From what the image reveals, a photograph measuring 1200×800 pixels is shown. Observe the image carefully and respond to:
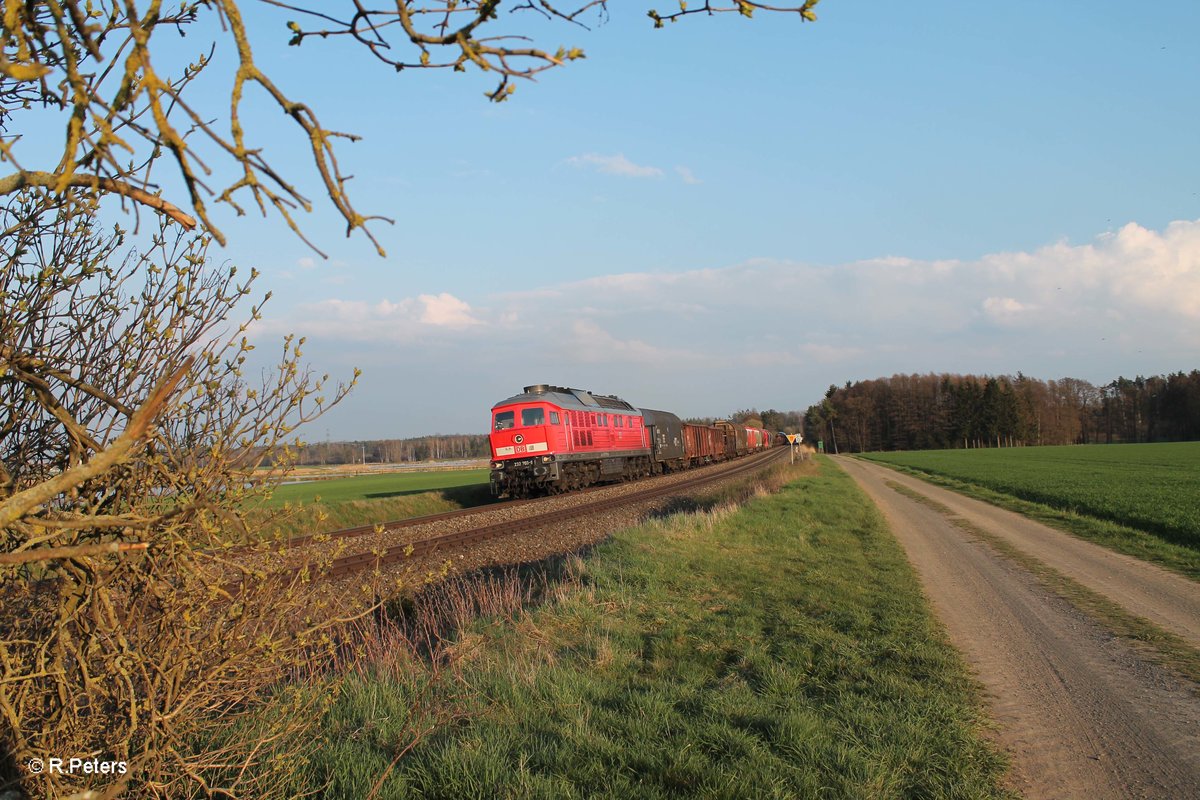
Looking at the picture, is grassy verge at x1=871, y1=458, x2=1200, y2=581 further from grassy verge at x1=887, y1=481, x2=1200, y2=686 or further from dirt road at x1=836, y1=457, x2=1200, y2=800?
grassy verge at x1=887, y1=481, x2=1200, y2=686

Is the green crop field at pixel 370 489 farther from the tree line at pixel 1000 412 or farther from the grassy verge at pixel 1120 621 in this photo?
the tree line at pixel 1000 412

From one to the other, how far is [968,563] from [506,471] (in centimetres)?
1602

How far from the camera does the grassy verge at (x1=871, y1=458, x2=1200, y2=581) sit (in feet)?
40.1

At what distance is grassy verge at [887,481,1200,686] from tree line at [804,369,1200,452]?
368 feet

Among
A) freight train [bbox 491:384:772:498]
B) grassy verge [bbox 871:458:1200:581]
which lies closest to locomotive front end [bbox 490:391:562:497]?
freight train [bbox 491:384:772:498]

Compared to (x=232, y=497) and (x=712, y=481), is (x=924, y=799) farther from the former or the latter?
(x=712, y=481)

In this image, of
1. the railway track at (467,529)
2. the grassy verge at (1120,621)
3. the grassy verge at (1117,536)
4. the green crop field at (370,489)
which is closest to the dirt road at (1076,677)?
the grassy verge at (1120,621)

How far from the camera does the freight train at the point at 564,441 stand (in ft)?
82.3

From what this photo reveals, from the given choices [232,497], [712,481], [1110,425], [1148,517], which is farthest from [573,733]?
[1110,425]

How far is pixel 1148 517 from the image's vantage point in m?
17.2

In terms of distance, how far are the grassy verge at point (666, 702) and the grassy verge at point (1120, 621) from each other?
1862 millimetres

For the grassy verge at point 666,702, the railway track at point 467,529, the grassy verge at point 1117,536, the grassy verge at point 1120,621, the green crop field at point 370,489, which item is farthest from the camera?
the green crop field at point 370,489

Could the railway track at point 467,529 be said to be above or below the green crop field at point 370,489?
above

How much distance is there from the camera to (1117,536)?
15.5 metres
